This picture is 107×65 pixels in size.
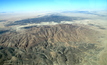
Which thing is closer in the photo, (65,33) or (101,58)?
(101,58)


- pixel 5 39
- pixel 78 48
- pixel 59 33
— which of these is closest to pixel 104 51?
pixel 78 48

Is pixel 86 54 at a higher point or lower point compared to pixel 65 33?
lower

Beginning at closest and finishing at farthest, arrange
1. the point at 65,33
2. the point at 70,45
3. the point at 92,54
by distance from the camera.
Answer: the point at 92,54
the point at 70,45
the point at 65,33

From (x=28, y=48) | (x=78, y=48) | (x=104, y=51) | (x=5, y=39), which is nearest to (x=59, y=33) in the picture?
(x=78, y=48)

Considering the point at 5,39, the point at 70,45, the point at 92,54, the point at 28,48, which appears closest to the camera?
the point at 92,54

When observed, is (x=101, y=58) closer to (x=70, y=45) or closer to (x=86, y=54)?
(x=86, y=54)

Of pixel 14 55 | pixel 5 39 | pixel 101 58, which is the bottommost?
pixel 101 58
